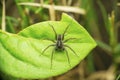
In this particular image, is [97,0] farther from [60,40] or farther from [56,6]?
[60,40]

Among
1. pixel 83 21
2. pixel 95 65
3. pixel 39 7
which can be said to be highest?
pixel 39 7

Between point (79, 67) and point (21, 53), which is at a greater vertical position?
point (21, 53)

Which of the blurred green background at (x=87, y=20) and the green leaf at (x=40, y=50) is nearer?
the green leaf at (x=40, y=50)

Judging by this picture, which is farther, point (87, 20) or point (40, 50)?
point (87, 20)

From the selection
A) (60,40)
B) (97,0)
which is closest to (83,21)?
(97,0)
